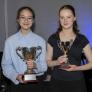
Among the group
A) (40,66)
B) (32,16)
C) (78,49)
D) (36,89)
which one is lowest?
(36,89)

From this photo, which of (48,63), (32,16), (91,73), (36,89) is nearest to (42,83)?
(36,89)

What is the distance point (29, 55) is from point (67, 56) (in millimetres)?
354

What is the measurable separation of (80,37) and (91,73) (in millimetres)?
944

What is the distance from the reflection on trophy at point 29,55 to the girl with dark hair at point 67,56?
176 mm

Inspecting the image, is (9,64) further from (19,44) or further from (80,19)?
(80,19)

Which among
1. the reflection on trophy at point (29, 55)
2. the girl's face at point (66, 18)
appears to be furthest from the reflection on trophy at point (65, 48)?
the reflection on trophy at point (29, 55)

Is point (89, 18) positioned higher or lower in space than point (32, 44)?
higher

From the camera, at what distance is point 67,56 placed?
213cm

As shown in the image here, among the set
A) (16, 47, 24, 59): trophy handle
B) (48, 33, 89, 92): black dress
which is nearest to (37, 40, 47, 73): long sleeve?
(16, 47, 24, 59): trophy handle

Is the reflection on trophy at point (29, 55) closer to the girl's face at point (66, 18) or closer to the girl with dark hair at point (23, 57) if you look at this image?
the girl with dark hair at point (23, 57)

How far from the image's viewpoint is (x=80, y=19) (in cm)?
334

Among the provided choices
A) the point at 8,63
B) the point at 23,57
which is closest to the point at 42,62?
the point at 23,57

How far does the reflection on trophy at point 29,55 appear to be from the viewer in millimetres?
2303

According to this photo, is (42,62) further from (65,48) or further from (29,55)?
(65,48)
